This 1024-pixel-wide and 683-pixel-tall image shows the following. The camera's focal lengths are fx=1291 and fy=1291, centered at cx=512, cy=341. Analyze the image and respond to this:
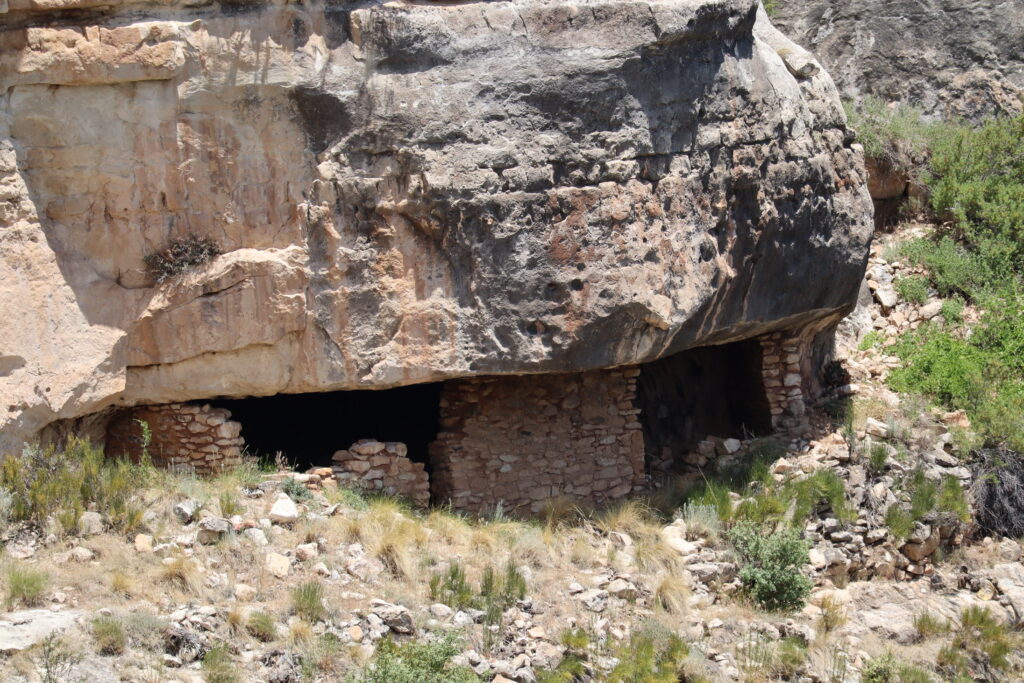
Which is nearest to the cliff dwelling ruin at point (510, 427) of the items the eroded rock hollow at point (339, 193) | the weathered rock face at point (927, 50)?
the eroded rock hollow at point (339, 193)

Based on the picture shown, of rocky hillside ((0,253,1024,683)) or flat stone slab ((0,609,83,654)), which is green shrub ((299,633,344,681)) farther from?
flat stone slab ((0,609,83,654))

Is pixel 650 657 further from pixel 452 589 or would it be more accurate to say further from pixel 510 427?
pixel 510 427

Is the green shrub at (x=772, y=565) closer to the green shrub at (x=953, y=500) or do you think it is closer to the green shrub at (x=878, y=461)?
the green shrub at (x=878, y=461)

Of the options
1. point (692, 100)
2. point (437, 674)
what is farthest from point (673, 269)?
point (437, 674)

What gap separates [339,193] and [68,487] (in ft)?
8.70

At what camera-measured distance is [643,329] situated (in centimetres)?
945

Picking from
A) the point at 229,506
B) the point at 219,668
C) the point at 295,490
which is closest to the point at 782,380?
the point at 295,490

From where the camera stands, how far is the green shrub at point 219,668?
6.96 metres

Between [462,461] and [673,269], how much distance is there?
2.29m

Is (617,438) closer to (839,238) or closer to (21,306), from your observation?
(839,238)

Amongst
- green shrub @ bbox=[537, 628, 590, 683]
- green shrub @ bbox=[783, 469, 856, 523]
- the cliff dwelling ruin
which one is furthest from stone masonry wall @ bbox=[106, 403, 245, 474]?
green shrub @ bbox=[783, 469, 856, 523]

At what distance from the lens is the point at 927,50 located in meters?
14.1

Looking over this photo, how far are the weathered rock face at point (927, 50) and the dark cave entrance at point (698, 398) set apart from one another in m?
3.97

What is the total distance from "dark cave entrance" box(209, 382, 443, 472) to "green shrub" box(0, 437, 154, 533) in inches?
88.9
